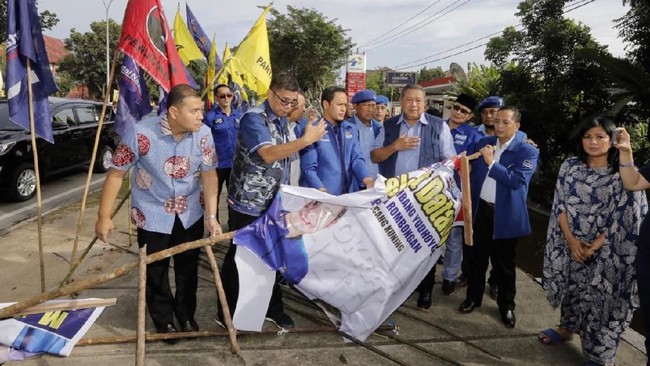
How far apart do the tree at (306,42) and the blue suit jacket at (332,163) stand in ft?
90.4

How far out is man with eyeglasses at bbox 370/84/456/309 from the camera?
3.63 m

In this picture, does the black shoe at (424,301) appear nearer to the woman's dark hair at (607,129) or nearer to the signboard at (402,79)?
the woman's dark hair at (607,129)

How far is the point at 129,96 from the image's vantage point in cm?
370

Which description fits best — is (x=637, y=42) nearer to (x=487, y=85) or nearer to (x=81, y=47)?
(x=487, y=85)

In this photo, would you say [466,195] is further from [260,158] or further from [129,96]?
[129,96]

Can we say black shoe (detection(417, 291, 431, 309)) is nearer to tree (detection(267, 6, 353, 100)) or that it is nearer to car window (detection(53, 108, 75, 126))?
car window (detection(53, 108, 75, 126))

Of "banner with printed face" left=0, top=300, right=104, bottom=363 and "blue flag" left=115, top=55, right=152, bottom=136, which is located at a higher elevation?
"blue flag" left=115, top=55, right=152, bottom=136

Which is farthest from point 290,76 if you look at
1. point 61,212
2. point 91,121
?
point 91,121

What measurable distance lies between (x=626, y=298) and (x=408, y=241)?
55.5 inches

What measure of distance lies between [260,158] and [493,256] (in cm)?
208

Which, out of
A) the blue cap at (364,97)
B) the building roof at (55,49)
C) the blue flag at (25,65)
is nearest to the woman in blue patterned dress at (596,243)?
the blue cap at (364,97)

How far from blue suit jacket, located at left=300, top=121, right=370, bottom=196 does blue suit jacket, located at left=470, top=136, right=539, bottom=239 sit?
1.04 m

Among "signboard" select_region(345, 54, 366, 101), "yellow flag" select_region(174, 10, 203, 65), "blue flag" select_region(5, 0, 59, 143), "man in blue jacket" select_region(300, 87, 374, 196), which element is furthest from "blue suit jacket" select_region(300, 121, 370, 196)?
"signboard" select_region(345, 54, 366, 101)

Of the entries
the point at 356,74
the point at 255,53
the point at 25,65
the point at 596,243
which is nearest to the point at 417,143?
the point at 596,243
